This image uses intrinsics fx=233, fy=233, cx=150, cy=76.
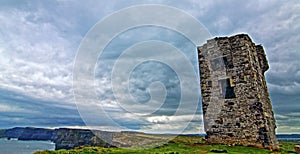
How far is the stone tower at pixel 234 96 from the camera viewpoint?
17328 mm

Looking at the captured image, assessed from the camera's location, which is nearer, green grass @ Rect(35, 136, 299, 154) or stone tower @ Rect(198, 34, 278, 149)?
green grass @ Rect(35, 136, 299, 154)

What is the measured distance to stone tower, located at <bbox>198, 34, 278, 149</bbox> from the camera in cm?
1733

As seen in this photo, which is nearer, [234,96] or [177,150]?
[177,150]

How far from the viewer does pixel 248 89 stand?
1802 centimetres

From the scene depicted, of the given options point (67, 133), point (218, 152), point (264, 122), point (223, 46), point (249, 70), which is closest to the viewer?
point (218, 152)

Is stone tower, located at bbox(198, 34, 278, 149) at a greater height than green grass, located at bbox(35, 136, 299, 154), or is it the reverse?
stone tower, located at bbox(198, 34, 278, 149)

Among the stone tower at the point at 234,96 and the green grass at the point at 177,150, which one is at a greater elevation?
the stone tower at the point at 234,96

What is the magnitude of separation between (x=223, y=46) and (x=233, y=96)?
170 inches

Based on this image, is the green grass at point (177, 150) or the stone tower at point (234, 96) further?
the stone tower at point (234, 96)

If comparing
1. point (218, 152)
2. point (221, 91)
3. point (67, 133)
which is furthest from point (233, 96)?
point (67, 133)

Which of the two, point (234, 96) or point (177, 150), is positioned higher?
point (234, 96)

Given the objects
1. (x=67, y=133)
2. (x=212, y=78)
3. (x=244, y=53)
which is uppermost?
(x=244, y=53)

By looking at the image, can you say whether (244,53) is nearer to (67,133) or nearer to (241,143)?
(241,143)

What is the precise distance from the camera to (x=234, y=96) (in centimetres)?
1853
